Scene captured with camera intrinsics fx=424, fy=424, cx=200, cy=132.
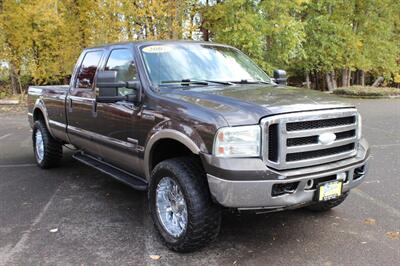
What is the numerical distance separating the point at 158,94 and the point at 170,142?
1.64 ft

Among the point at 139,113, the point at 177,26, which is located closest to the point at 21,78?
the point at 177,26

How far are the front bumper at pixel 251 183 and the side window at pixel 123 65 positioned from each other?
1.66 m

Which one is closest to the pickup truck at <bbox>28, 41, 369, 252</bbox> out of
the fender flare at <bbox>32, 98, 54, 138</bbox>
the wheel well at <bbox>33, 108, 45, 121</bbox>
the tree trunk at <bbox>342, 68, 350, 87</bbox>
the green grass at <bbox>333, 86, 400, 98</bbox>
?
the fender flare at <bbox>32, 98, 54, 138</bbox>

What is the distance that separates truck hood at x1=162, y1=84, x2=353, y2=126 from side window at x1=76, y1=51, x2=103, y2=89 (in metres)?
1.72

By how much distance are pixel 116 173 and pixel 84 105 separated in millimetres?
1144

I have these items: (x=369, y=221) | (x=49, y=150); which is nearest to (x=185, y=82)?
(x=369, y=221)

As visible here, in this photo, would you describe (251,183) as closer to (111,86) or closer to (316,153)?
(316,153)

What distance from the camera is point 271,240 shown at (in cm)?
416

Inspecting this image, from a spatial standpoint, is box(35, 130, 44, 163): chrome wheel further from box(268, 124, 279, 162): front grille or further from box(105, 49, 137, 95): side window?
box(268, 124, 279, 162): front grille

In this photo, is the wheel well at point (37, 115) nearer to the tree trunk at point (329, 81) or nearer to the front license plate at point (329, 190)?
the front license plate at point (329, 190)

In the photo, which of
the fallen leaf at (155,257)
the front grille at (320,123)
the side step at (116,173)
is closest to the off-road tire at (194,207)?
the fallen leaf at (155,257)

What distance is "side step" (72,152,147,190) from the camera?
15.0 ft

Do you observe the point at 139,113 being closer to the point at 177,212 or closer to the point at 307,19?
the point at 177,212

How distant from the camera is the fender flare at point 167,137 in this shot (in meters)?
3.63
